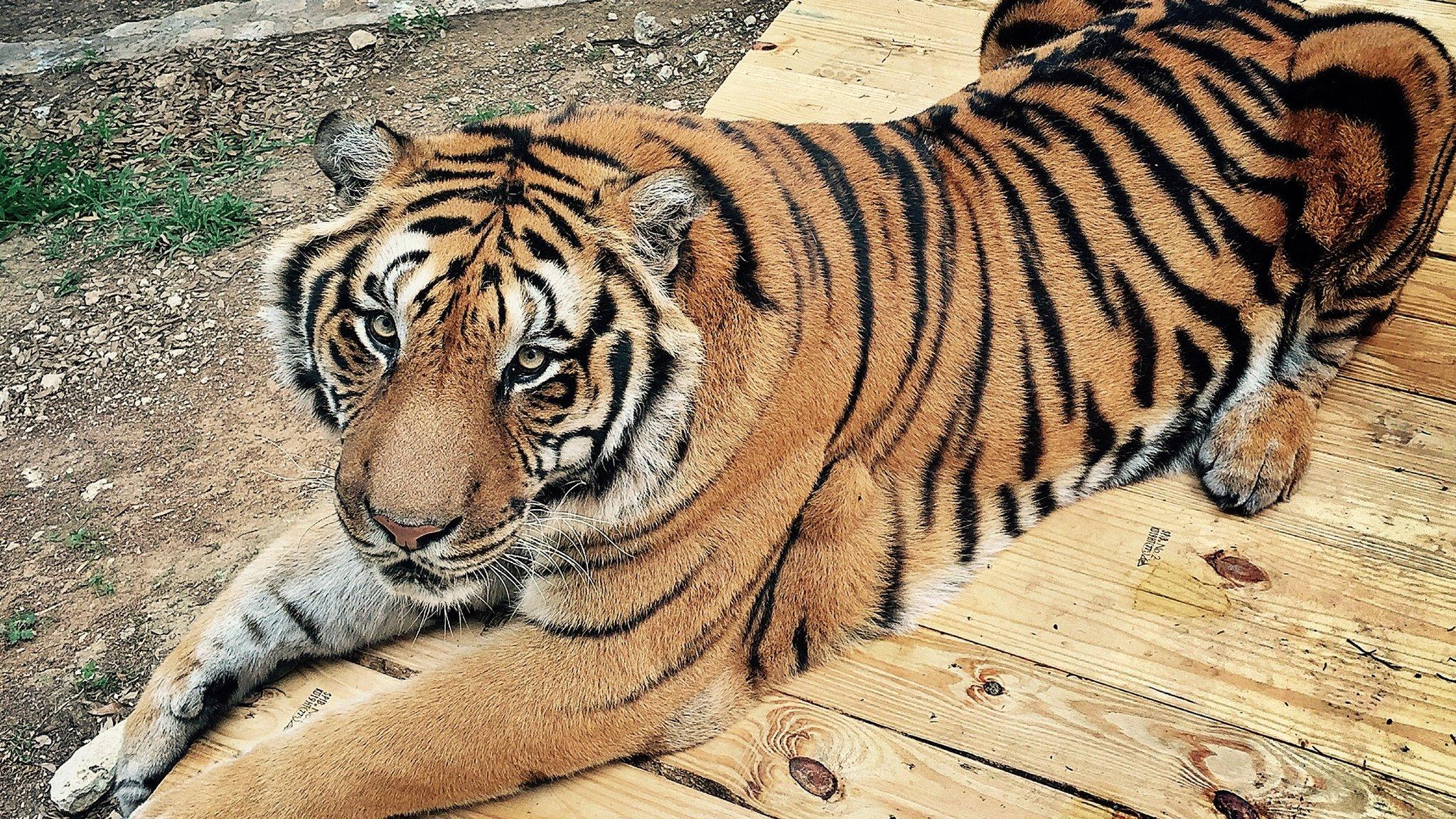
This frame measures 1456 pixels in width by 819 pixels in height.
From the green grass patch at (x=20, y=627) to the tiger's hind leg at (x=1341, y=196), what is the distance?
103 inches

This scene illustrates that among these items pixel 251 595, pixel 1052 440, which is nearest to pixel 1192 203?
pixel 1052 440

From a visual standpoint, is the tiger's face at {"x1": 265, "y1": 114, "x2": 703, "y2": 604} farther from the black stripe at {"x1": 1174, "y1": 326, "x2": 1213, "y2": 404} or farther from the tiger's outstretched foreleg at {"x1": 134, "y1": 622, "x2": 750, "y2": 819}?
the black stripe at {"x1": 1174, "y1": 326, "x2": 1213, "y2": 404}

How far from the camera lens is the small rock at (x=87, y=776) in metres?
2.33

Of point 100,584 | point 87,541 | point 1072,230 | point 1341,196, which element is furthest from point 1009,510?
point 87,541

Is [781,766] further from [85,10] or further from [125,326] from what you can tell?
[85,10]

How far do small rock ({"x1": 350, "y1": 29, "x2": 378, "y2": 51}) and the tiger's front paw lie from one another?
11.2 ft

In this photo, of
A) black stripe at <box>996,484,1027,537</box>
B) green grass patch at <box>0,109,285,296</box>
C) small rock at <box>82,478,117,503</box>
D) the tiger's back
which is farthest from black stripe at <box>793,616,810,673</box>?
green grass patch at <box>0,109,285,296</box>

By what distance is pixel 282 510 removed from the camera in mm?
3014

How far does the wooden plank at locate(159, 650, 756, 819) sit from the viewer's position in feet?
6.19

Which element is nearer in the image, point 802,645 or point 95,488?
point 802,645

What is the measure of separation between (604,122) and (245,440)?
70.8 inches

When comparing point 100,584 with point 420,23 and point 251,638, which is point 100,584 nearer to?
point 251,638

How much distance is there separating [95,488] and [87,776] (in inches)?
39.7

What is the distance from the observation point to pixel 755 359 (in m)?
1.86
